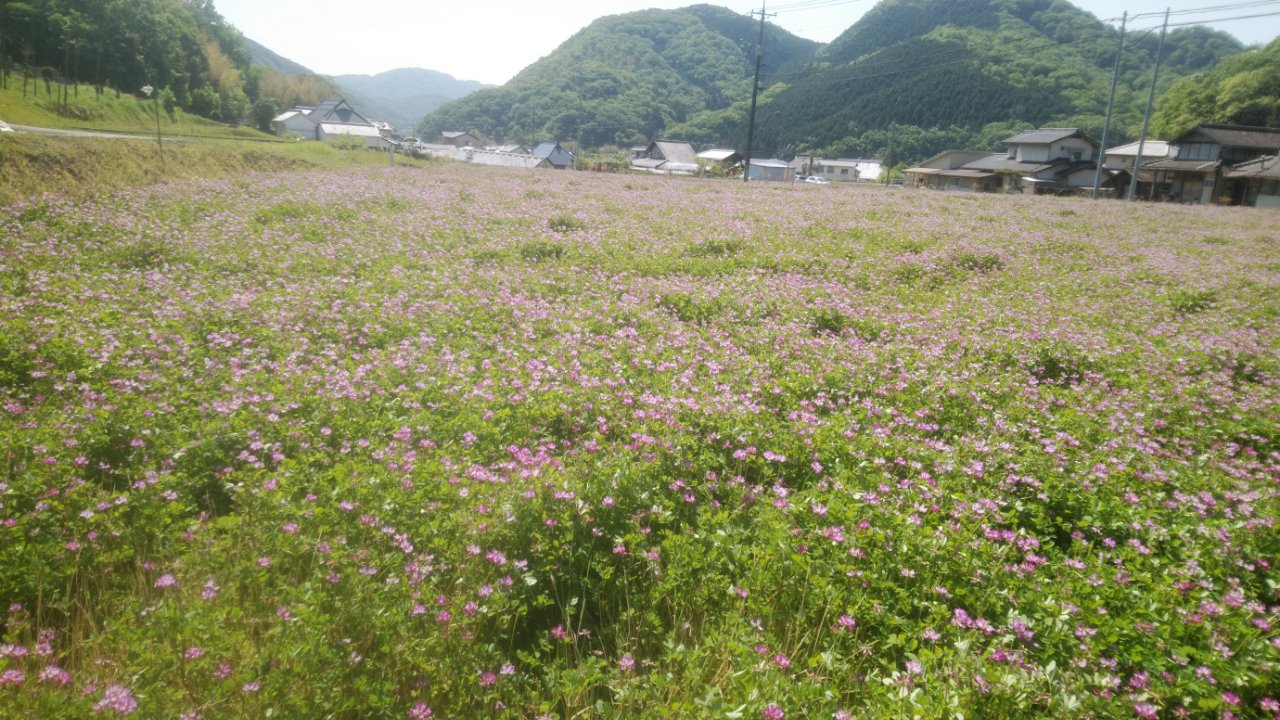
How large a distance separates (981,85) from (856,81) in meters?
26.3

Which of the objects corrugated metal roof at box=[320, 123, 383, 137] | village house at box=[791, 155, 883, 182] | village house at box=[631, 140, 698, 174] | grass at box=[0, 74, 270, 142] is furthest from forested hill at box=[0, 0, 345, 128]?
village house at box=[791, 155, 883, 182]

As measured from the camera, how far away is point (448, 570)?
363 centimetres

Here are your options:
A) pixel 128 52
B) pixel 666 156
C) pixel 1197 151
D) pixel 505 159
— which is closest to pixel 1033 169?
pixel 1197 151

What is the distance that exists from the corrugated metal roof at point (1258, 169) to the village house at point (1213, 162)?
141mm

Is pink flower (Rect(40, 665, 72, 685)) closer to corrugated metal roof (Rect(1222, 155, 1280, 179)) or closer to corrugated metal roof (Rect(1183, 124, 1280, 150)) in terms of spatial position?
corrugated metal roof (Rect(1222, 155, 1280, 179))

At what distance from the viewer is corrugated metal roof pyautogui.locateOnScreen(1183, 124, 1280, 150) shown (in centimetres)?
6012

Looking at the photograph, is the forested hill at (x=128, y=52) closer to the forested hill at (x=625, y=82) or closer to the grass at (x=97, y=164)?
the grass at (x=97, y=164)

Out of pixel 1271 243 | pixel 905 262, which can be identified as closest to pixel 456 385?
pixel 905 262

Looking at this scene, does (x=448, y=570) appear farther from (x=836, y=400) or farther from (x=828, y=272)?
(x=828, y=272)

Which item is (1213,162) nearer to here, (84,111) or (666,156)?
(666,156)

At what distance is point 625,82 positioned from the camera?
15850 cm

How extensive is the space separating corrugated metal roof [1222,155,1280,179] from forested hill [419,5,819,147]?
107 metres

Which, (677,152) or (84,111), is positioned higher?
(677,152)

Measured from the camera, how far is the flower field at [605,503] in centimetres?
298
